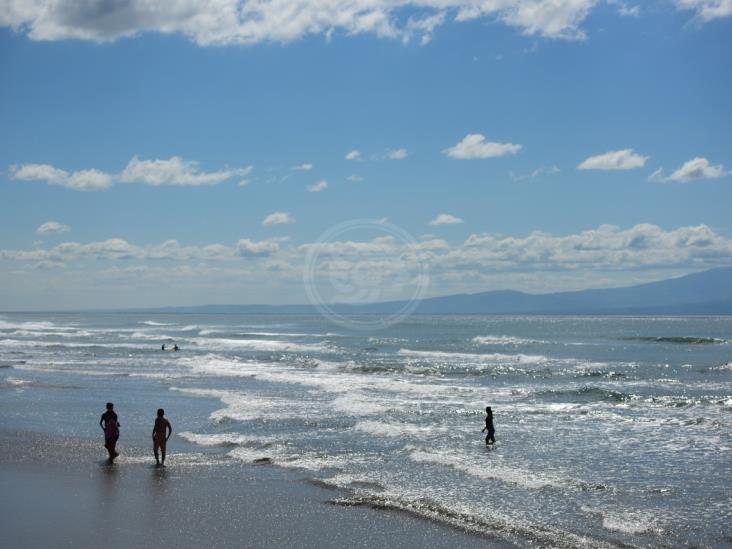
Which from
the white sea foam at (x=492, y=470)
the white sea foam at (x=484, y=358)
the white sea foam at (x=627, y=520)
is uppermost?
the white sea foam at (x=492, y=470)

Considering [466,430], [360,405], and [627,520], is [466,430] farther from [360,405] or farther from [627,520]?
[627,520]

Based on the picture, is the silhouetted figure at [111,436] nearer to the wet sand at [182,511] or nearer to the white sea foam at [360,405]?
the wet sand at [182,511]

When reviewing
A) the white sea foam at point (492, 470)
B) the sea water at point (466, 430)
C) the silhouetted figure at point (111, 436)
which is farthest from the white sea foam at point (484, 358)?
the silhouetted figure at point (111, 436)

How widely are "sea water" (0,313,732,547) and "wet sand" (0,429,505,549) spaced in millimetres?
838

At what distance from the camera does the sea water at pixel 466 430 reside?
13688 mm

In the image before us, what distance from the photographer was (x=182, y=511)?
516 inches

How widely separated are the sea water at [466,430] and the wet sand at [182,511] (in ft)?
2.75

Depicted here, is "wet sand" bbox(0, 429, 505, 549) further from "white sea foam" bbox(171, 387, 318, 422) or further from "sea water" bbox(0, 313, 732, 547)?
"white sea foam" bbox(171, 387, 318, 422)

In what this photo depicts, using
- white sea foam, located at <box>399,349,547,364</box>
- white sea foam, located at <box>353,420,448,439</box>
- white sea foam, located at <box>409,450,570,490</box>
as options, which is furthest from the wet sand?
white sea foam, located at <box>399,349,547,364</box>

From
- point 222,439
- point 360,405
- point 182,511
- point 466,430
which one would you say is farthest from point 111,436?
point 360,405

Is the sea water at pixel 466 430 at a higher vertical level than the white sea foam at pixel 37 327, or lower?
lower

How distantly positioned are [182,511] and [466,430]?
37.7 feet

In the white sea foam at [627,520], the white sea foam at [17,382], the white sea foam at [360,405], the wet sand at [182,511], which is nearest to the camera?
the wet sand at [182,511]

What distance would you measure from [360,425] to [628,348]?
60614 millimetres
